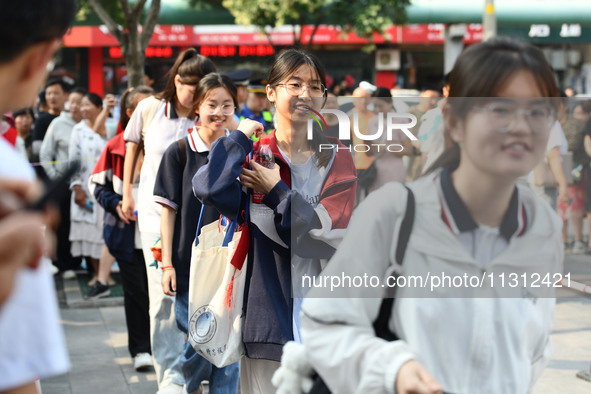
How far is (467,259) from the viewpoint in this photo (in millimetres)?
2033

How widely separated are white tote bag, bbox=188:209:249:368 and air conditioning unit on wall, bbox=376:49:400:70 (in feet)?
73.5

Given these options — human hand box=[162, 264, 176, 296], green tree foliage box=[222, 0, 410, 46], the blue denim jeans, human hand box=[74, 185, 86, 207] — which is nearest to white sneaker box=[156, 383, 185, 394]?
the blue denim jeans

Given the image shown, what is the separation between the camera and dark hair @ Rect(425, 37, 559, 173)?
204cm

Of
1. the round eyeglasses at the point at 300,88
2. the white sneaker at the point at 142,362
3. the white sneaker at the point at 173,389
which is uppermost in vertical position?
the round eyeglasses at the point at 300,88

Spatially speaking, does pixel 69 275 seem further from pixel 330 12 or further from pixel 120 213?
pixel 330 12

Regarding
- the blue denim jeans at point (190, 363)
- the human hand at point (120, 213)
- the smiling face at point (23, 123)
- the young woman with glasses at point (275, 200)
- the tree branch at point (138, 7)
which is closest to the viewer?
the young woman with glasses at point (275, 200)

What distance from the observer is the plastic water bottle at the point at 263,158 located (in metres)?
3.67

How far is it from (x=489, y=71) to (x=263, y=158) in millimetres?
1760

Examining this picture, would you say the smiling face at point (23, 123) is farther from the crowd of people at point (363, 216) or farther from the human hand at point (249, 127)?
the human hand at point (249, 127)

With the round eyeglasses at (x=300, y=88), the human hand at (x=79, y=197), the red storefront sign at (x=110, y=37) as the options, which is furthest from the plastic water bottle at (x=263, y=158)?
the red storefront sign at (x=110, y=37)

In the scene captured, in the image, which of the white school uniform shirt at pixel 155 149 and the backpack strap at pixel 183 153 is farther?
the white school uniform shirt at pixel 155 149

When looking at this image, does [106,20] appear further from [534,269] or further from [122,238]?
[534,269]

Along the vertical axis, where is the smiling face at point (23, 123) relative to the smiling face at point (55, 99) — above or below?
below

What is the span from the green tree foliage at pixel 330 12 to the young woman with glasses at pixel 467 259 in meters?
15.6
